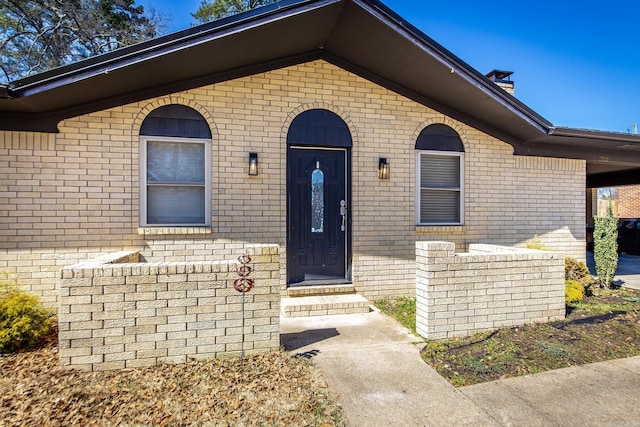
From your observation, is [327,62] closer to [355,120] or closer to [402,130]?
[355,120]

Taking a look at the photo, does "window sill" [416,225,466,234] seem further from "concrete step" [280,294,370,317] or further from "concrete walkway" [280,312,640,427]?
"concrete walkway" [280,312,640,427]

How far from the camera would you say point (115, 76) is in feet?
15.7

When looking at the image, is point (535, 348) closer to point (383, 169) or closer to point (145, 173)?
point (383, 169)

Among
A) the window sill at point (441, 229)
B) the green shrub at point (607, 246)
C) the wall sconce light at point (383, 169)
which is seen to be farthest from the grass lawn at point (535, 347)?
the wall sconce light at point (383, 169)

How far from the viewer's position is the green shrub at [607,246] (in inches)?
277

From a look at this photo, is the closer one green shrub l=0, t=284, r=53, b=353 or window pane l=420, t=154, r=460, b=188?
green shrub l=0, t=284, r=53, b=353

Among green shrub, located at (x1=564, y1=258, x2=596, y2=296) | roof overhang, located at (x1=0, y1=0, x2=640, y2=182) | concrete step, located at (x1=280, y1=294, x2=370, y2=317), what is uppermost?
roof overhang, located at (x1=0, y1=0, x2=640, y2=182)

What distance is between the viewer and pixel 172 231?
5414 millimetres

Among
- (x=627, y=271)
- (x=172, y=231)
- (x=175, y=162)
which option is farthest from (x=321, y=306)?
(x=627, y=271)

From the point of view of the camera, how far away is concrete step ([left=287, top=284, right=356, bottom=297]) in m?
5.76

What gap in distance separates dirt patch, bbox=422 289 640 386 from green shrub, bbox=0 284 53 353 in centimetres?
427

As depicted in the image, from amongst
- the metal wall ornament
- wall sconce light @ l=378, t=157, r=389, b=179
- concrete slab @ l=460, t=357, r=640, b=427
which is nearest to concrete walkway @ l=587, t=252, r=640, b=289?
concrete slab @ l=460, t=357, r=640, b=427

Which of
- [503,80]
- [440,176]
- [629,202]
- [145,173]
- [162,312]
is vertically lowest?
[162,312]

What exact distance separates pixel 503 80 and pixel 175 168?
7.63 m
